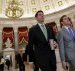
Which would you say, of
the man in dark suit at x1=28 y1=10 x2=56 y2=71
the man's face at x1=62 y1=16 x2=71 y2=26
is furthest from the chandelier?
the man's face at x1=62 y1=16 x2=71 y2=26

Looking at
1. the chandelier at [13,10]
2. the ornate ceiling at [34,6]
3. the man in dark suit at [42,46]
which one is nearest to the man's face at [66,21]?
the man in dark suit at [42,46]

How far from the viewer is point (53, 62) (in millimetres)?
5062

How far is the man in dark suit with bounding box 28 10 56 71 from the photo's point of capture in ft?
16.7

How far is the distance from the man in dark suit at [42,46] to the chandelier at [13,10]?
17.3 meters

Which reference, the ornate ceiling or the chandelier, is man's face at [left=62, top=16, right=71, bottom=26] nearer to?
the chandelier

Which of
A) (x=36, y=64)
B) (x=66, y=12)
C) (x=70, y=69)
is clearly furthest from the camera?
(x=66, y=12)

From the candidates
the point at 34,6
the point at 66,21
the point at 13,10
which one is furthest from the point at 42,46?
the point at 34,6

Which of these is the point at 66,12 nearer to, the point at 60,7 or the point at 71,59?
the point at 60,7

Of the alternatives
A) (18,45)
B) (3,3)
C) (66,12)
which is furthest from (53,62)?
(3,3)

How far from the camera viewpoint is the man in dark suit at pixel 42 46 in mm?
5078

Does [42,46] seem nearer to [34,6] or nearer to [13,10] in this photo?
[13,10]

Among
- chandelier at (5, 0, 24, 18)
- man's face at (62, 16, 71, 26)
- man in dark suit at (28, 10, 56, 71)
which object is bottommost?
man in dark suit at (28, 10, 56, 71)

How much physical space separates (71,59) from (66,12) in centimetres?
1775

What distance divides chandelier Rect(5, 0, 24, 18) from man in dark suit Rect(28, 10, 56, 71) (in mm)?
17312
